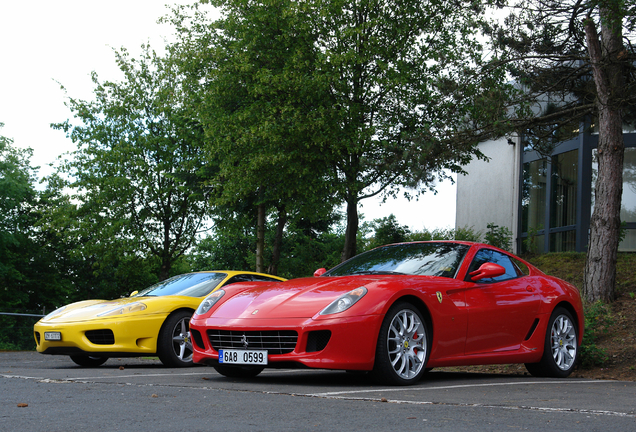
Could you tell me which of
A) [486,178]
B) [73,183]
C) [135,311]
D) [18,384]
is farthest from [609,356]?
[73,183]

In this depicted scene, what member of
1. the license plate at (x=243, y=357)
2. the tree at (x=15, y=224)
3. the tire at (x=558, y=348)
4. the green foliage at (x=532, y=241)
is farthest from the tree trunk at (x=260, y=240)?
the tree at (x=15, y=224)

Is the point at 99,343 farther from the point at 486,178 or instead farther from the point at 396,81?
the point at 486,178

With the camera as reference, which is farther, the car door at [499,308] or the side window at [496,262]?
the side window at [496,262]

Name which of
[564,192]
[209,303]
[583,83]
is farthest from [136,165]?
[209,303]

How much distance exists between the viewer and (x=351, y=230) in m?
22.7

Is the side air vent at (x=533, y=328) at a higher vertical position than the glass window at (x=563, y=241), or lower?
lower

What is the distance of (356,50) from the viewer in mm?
21953

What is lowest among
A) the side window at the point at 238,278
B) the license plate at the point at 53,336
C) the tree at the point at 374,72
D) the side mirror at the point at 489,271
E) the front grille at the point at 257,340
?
the license plate at the point at 53,336

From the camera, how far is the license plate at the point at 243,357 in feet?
19.6

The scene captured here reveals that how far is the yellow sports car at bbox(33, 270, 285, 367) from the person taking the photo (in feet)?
29.0

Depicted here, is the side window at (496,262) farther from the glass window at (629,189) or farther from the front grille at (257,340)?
the glass window at (629,189)

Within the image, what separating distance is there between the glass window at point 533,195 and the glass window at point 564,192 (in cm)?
106

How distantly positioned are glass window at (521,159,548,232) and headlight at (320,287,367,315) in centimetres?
2245

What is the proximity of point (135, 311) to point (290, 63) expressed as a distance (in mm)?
14620
